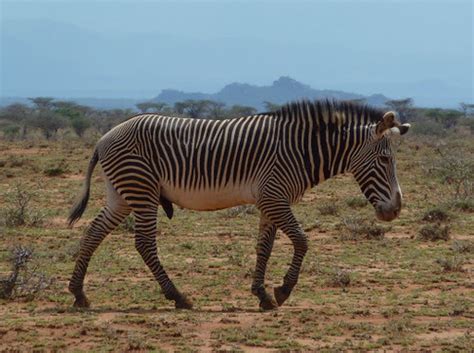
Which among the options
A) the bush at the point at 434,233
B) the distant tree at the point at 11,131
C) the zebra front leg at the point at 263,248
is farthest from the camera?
the distant tree at the point at 11,131

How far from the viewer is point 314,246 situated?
13.1 meters

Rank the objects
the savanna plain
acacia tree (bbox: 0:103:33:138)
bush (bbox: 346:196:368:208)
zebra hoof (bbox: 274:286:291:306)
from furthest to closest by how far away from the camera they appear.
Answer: acacia tree (bbox: 0:103:33:138)
bush (bbox: 346:196:368:208)
zebra hoof (bbox: 274:286:291:306)
the savanna plain

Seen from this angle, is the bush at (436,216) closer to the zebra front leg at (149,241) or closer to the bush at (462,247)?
the bush at (462,247)

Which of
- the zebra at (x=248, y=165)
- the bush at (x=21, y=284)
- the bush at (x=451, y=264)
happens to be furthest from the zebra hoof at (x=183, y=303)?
the bush at (x=451, y=264)

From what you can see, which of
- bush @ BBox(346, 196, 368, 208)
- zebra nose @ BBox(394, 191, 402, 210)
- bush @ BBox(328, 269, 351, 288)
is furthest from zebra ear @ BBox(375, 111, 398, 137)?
bush @ BBox(346, 196, 368, 208)

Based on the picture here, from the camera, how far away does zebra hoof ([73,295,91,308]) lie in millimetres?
8883

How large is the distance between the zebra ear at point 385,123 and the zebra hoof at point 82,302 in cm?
357

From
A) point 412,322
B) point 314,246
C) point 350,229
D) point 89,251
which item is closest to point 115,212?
point 89,251

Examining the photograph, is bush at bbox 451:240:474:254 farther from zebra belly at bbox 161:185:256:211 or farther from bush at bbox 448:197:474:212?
zebra belly at bbox 161:185:256:211

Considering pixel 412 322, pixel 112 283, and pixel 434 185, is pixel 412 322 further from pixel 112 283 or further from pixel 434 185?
pixel 434 185

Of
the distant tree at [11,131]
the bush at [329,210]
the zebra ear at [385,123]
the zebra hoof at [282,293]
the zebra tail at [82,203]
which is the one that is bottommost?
the distant tree at [11,131]

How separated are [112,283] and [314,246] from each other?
12.9 ft

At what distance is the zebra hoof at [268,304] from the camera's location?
887 cm

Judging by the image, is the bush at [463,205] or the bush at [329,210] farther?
the bush at [463,205]
